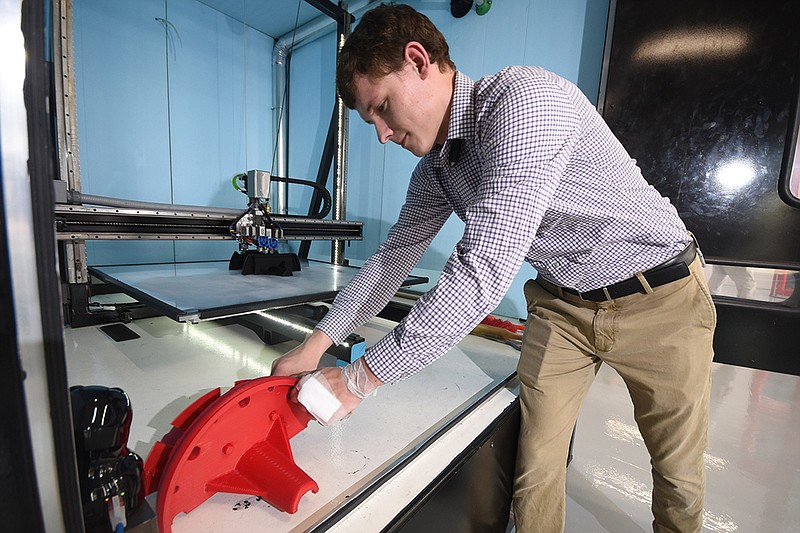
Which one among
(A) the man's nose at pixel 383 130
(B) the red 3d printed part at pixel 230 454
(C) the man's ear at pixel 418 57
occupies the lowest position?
(B) the red 3d printed part at pixel 230 454

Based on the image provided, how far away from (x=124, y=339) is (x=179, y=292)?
0.40 m

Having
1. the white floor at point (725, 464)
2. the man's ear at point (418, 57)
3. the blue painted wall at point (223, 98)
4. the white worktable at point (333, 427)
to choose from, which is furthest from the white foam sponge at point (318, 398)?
the blue painted wall at point (223, 98)

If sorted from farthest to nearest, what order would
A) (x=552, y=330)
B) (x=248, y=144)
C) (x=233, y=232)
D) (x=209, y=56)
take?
(x=248, y=144)
(x=209, y=56)
(x=233, y=232)
(x=552, y=330)

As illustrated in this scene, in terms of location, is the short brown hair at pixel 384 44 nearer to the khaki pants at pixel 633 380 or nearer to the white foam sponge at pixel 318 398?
the white foam sponge at pixel 318 398

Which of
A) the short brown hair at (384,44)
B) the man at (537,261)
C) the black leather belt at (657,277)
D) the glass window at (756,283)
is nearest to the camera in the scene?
the man at (537,261)

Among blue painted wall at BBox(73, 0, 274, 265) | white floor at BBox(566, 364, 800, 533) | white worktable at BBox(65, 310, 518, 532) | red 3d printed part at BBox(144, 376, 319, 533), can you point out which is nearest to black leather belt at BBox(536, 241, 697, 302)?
white worktable at BBox(65, 310, 518, 532)

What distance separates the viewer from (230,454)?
633mm

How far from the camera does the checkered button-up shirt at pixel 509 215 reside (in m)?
0.65

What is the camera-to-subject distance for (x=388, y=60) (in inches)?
30.3

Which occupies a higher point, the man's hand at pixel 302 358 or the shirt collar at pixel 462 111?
the shirt collar at pixel 462 111

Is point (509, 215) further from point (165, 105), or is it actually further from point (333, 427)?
point (165, 105)

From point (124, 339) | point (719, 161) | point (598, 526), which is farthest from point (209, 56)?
point (598, 526)

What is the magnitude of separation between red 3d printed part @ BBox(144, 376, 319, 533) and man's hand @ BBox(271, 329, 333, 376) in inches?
5.5

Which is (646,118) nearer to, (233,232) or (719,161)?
(719,161)
